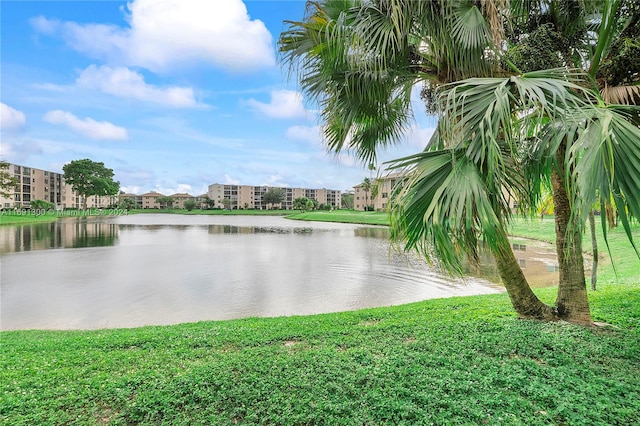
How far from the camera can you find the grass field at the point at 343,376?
7.44 feet

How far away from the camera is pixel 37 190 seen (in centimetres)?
7050

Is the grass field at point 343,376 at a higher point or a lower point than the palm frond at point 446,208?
lower

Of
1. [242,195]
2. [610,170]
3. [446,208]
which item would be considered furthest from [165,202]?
[610,170]

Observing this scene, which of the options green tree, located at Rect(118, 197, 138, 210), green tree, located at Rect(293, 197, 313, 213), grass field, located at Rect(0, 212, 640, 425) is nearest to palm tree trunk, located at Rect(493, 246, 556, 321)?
grass field, located at Rect(0, 212, 640, 425)

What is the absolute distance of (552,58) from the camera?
139 inches

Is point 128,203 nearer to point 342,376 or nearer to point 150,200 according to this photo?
point 150,200

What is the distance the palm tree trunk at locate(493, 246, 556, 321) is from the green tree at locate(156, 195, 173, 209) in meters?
113

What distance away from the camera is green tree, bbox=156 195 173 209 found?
10457cm

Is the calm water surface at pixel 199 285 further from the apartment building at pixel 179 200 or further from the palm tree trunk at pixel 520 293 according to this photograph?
the apartment building at pixel 179 200

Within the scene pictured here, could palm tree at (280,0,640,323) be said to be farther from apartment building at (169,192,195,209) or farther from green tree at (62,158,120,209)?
apartment building at (169,192,195,209)

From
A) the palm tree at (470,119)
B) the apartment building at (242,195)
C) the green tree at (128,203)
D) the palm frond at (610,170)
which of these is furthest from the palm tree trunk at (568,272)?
the green tree at (128,203)

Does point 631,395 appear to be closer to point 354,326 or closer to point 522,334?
point 522,334

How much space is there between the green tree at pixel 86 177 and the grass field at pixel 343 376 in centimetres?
6851

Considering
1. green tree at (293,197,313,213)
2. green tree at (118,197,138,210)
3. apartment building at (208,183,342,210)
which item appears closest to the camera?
green tree at (293,197,313,213)
